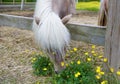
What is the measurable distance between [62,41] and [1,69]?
127cm

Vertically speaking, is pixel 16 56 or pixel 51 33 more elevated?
pixel 51 33

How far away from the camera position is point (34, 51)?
4656mm

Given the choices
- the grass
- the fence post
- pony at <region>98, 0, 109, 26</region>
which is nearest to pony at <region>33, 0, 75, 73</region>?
the grass

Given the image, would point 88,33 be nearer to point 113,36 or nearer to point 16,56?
point 113,36

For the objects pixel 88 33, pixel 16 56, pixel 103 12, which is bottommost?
pixel 16 56

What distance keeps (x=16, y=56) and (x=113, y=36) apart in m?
1.95

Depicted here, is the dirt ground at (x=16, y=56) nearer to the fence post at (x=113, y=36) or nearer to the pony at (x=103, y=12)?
the pony at (x=103, y=12)

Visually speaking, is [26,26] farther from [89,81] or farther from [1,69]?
[89,81]

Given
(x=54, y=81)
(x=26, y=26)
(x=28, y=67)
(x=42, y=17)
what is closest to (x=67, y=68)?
(x=54, y=81)

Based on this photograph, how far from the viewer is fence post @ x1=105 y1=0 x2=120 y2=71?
2.86 meters

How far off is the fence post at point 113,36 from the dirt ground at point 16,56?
0.88m

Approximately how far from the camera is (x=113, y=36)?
9.57ft

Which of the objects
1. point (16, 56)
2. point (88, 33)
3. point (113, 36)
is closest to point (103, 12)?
point (88, 33)

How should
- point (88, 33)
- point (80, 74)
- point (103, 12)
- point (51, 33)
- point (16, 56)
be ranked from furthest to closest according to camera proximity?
1. point (16, 56)
2. point (103, 12)
3. point (88, 33)
4. point (80, 74)
5. point (51, 33)
